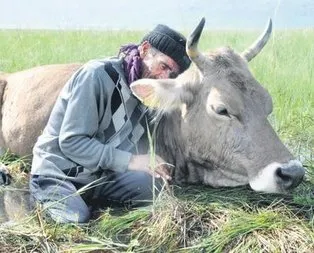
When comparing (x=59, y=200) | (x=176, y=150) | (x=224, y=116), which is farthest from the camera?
(x=176, y=150)

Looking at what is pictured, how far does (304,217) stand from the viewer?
5195mm

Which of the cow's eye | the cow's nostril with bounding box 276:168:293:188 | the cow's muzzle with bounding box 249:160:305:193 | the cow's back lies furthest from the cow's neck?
the cow's back

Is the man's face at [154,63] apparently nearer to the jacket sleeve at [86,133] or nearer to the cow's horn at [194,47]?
the cow's horn at [194,47]

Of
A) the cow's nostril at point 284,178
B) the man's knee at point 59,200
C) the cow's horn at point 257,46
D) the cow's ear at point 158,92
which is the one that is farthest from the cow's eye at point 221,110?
the man's knee at point 59,200

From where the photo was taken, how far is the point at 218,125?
5.74 metres

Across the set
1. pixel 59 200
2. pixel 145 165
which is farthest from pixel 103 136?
pixel 59 200

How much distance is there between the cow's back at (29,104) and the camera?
24.1 feet

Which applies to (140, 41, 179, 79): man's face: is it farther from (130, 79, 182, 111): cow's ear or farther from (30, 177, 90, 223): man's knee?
(30, 177, 90, 223): man's knee

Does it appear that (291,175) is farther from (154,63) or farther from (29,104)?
(29,104)

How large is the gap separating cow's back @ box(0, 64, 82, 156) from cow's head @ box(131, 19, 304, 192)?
173cm

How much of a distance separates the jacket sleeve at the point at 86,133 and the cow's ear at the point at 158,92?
1.00 feet

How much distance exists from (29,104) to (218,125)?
2.40m

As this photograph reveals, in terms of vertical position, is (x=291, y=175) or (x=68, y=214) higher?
(x=291, y=175)

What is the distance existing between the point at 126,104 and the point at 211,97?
2.23 feet
